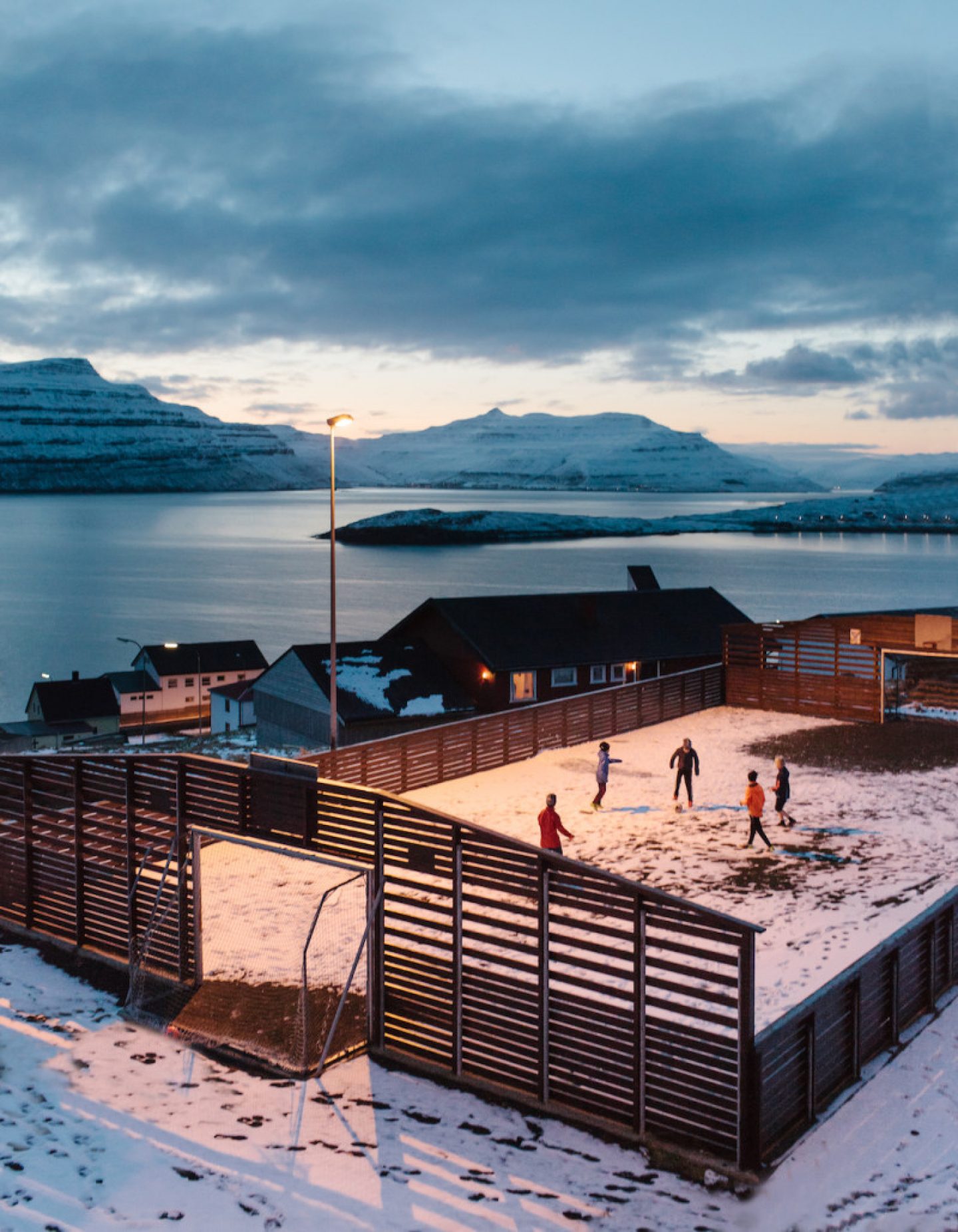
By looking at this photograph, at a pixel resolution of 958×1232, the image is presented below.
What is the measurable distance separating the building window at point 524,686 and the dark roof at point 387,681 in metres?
2.13

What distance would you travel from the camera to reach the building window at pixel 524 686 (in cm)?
4297

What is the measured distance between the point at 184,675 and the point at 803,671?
66.9 meters

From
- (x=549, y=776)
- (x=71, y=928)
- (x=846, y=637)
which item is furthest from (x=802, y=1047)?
(x=846, y=637)

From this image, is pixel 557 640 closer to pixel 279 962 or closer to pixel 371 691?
pixel 371 691

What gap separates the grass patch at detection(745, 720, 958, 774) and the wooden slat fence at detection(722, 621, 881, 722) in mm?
1041

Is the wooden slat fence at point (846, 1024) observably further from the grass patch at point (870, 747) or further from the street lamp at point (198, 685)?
the street lamp at point (198, 685)

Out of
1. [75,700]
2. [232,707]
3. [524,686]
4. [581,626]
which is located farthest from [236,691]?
[581,626]

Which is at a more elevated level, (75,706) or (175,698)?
(75,706)

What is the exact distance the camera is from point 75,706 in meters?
83.4

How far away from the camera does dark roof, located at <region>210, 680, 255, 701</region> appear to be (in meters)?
74.0

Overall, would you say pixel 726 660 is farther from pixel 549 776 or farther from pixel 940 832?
pixel 940 832

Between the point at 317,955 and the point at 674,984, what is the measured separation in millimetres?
5960

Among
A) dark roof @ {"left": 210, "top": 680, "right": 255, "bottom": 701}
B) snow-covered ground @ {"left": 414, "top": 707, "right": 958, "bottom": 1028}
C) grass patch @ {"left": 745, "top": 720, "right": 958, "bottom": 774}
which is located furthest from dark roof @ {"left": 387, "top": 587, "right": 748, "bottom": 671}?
dark roof @ {"left": 210, "top": 680, "right": 255, "bottom": 701}

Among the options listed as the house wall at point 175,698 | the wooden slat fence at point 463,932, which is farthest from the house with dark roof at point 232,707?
the wooden slat fence at point 463,932
